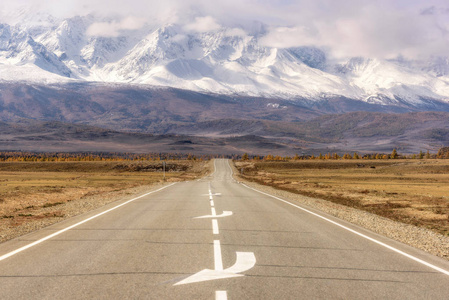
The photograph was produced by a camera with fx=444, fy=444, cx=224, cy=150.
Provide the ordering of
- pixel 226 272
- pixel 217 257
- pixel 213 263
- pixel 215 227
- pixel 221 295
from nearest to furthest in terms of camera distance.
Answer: pixel 221 295, pixel 226 272, pixel 213 263, pixel 217 257, pixel 215 227

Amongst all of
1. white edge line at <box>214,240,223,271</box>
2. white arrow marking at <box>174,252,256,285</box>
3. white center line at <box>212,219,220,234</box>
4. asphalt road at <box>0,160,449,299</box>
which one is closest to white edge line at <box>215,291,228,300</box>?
asphalt road at <box>0,160,449,299</box>

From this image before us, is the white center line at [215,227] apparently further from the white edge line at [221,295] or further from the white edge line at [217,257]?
the white edge line at [221,295]

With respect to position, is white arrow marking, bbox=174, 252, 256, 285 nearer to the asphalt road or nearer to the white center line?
the asphalt road

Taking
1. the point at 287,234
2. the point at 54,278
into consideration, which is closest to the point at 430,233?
the point at 287,234

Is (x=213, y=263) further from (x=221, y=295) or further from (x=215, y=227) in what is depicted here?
(x=215, y=227)

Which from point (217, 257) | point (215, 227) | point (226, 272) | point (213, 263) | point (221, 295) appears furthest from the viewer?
point (215, 227)

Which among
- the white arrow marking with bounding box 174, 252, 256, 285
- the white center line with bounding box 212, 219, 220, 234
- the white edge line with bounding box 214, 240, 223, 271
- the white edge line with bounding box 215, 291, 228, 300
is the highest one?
the white center line with bounding box 212, 219, 220, 234

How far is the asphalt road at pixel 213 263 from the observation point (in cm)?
796

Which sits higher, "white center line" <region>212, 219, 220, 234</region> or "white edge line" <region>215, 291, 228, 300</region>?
"white center line" <region>212, 219, 220, 234</region>

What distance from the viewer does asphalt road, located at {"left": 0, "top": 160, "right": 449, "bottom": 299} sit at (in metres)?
7.96

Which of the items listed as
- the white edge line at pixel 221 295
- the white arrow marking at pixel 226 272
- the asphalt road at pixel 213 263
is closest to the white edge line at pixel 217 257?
the asphalt road at pixel 213 263

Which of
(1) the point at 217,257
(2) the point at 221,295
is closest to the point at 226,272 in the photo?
(1) the point at 217,257

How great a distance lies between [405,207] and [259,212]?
38.4 ft

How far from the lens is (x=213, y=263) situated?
984 cm
